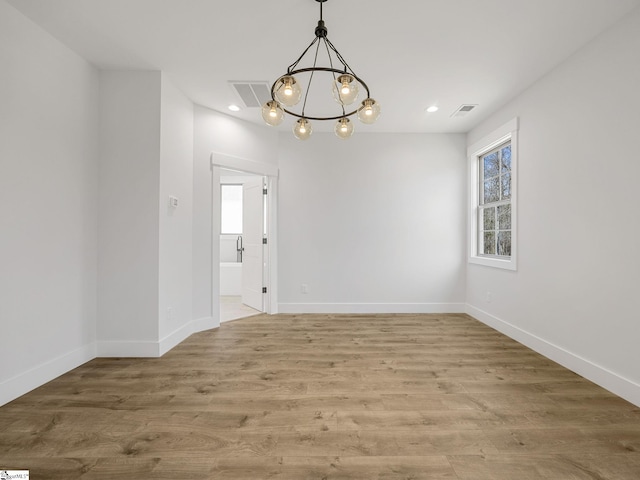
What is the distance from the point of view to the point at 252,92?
3400mm

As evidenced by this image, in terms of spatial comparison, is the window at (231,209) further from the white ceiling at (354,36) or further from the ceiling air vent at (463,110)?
the ceiling air vent at (463,110)

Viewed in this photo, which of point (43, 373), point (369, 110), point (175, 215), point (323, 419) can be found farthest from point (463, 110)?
point (43, 373)

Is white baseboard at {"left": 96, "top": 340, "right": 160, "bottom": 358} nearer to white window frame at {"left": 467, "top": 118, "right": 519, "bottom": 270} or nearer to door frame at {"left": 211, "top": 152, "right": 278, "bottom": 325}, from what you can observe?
door frame at {"left": 211, "top": 152, "right": 278, "bottom": 325}

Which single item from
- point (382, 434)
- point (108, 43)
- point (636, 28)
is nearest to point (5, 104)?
point (108, 43)

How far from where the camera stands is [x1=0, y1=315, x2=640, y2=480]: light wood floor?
1516 mm

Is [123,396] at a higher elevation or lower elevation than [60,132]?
lower

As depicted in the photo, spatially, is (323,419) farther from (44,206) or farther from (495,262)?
(495,262)

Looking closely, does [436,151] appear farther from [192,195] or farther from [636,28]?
[192,195]

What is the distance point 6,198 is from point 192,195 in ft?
5.60

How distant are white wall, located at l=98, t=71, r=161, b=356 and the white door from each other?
1931mm

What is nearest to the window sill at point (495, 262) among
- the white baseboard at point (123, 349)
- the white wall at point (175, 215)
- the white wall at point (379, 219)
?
the white wall at point (379, 219)

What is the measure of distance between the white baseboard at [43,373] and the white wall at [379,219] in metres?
2.65

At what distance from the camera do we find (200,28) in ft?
7.86

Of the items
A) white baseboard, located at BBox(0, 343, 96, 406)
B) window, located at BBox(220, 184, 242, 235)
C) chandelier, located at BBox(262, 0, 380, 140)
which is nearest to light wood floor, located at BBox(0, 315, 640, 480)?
white baseboard, located at BBox(0, 343, 96, 406)
